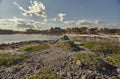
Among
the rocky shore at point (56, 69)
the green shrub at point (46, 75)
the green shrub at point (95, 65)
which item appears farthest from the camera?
the green shrub at point (95, 65)

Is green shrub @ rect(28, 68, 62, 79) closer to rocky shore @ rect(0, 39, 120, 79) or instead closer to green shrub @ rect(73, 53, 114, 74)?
rocky shore @ rect(0, 39, 120, 79)

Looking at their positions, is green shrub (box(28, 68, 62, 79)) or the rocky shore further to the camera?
the rocky shore

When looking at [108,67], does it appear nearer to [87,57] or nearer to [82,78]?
[87,57]

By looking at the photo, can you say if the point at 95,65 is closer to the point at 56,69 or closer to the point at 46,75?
the point at 56,69

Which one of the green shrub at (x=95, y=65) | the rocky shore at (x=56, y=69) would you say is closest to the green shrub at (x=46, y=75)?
the rocky shore at (x=56, y=69)

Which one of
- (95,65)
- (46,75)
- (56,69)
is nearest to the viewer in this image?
(46,75)

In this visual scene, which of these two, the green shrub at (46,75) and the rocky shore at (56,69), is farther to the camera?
the rocky shore at (56,69)

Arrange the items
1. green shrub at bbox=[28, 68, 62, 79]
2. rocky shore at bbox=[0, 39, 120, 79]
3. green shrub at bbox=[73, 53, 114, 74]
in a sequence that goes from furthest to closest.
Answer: green shrub at bbox=[73, 53, 114, 74] → rocky shore at bbox=[0, 39, 120, 79] → green shrub at bbox=[28, 68, 62, 79]

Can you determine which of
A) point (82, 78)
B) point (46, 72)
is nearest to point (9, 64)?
point (46, 72)

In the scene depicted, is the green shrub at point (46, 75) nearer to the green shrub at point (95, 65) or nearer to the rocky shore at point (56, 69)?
the rocky shore at point (56, 69)

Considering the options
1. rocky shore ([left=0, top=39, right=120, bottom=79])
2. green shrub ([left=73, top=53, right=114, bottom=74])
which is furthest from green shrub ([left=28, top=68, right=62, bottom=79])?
green shrub ([left=73, top=53, right=114, bottom=74])

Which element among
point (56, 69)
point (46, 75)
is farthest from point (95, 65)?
point (46, 75)

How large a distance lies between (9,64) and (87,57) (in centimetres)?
804

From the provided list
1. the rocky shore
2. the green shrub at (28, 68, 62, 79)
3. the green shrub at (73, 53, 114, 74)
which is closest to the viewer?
the green shrub at (28, 68, 62, 79)
